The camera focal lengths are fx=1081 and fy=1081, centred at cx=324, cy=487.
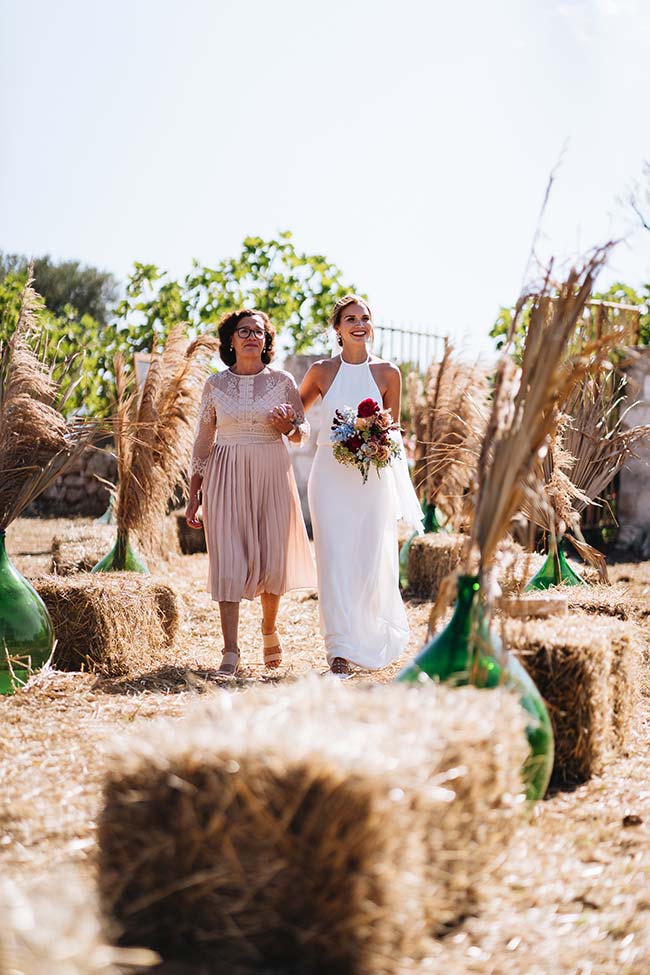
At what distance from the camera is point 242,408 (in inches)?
228

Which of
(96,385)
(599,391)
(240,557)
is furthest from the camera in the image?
(96,385)

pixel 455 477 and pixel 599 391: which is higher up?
pixel 599 391

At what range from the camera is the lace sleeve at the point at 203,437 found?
5.88 metres

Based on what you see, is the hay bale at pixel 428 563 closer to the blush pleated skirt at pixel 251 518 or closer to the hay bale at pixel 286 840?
the blush pleated skirt at pixel 251 518

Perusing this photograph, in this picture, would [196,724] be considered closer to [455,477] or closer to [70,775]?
[70,775]

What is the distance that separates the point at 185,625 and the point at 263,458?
183 centimetres

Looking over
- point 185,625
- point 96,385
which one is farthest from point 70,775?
point 96,385

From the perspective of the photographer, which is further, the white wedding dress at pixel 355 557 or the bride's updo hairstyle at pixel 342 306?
the bride's updo hairstyle at pixel 342 306

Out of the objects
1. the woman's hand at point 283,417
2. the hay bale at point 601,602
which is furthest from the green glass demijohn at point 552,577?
the woman's hand at point 283,417

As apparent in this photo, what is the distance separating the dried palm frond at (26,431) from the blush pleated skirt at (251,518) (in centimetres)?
86

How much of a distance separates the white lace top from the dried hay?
4162 mm

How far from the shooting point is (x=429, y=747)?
2.30 m

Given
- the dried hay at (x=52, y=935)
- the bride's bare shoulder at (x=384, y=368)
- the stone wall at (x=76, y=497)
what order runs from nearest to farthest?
the dried hay at (x=52, y=935) < the bride's bare shoulder at (x=384, y=368) < the stone wall at (x=76, y=497)

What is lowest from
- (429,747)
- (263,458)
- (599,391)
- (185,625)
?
(185,625)
